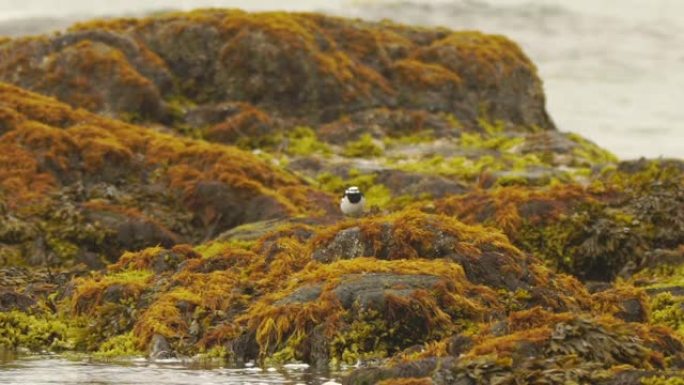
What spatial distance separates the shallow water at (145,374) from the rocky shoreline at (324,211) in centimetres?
83

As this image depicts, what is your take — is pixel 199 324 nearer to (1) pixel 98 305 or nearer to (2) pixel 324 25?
(1) pixel 98 305

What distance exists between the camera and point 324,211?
34.3 metres

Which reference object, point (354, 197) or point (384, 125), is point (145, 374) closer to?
point (354, 197)

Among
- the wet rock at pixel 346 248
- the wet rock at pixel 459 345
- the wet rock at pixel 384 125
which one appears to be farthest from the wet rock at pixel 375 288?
the wet rock at pixel 384 125

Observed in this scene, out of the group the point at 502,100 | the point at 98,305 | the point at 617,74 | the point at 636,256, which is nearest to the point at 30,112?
the point at 98,305

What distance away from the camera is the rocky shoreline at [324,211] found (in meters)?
19.4

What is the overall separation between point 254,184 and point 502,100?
23.4 metres

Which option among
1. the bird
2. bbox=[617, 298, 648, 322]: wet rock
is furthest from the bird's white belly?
bbox=[617, 298, 648, 322]: wet rock

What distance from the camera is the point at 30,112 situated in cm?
3638

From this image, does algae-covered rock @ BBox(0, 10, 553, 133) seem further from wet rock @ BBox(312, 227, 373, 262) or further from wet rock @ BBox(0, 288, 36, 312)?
wet rock @ BBox(312, 227, 373, 262)

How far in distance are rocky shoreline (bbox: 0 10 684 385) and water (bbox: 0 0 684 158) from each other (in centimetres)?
2648

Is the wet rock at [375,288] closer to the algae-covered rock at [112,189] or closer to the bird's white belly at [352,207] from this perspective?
the bird's white belly at [352,207]

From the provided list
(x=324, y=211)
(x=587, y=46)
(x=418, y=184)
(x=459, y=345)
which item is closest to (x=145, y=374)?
(x=459, y=345)

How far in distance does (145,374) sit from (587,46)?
85.9 metres
